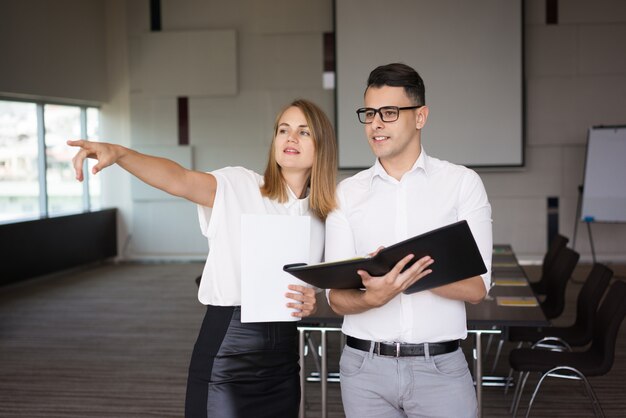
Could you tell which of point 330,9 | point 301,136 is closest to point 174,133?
point 330,9

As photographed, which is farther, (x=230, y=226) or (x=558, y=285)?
(x=558, y=285)

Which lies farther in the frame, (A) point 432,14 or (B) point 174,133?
(B) point 174,133

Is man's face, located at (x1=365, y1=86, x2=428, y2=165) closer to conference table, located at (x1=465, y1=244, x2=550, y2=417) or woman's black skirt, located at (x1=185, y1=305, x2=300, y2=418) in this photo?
woman's black skirt, located at (x1=185, y1=305, x2=300, y2=418)

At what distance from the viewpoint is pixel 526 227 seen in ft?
34.9

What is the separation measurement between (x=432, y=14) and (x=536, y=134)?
2.28 meters

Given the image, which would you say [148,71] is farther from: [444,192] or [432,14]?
[444,192]

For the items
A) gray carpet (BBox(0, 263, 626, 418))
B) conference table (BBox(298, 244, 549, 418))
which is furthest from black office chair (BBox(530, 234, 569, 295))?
conference table (BBox(298, 244, 549, 418))

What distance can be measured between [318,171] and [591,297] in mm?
2951

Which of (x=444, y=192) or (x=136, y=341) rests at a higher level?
(x=444, y=192)

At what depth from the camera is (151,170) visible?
2201mm

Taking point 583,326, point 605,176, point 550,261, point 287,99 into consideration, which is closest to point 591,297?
point 583,326

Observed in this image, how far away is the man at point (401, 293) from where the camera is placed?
2.08 metres

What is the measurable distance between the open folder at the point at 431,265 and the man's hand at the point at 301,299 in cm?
28

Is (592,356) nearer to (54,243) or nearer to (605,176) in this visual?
(605,176)
